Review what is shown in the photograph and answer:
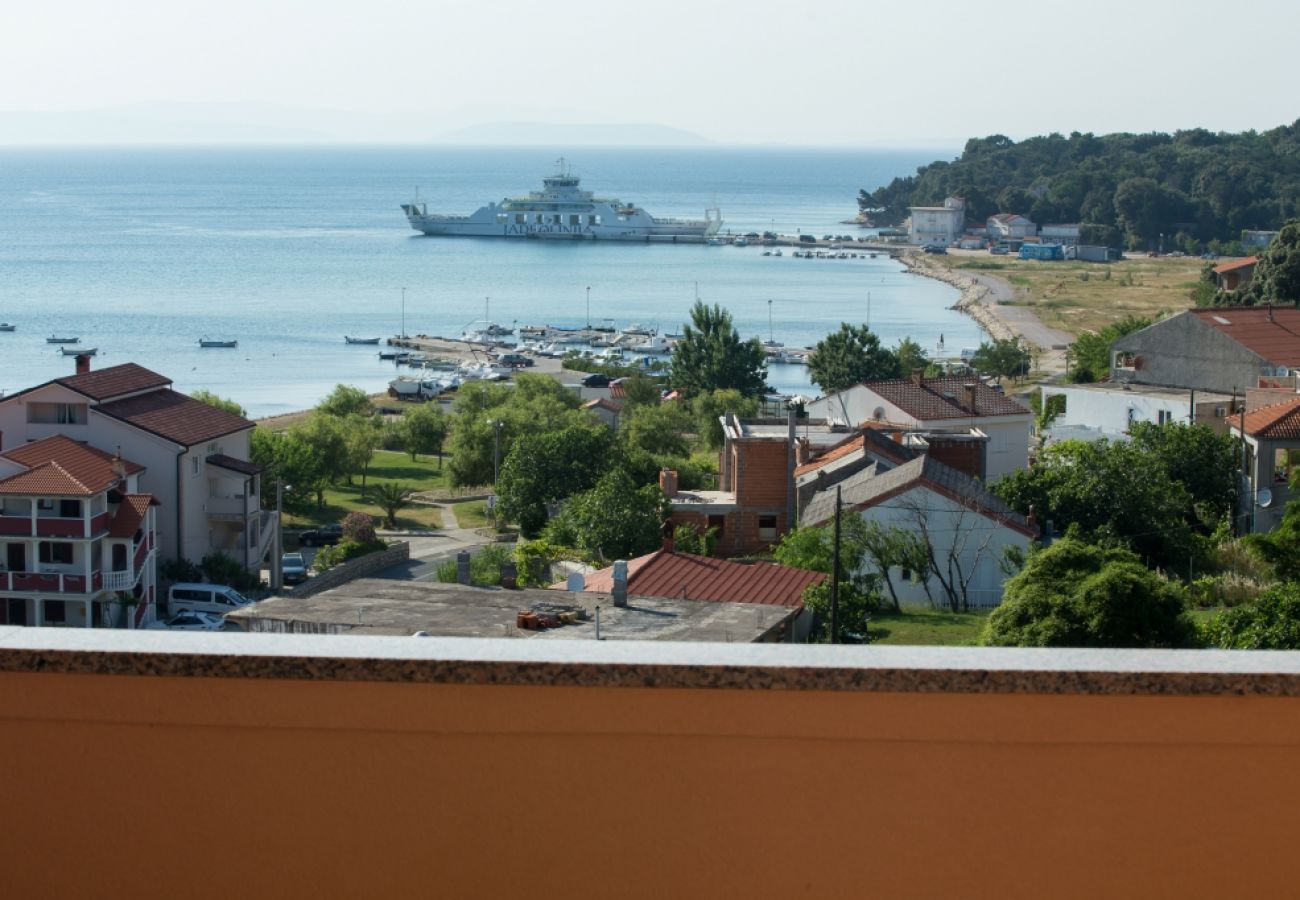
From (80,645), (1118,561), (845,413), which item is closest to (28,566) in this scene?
(1118,561)

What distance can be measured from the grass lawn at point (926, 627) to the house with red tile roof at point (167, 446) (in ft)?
21.3

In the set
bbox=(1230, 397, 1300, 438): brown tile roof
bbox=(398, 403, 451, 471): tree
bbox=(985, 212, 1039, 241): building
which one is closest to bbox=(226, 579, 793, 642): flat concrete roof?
bbox=(1230, 397, 1300, 438): brown tile roof

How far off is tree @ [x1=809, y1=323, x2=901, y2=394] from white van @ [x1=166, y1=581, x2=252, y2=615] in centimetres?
1819

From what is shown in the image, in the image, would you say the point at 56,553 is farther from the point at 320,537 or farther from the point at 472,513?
the point at 472,513

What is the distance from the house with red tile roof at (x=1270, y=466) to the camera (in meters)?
15.1

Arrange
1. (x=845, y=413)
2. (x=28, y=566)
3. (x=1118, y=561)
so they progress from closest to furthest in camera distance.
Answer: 1. (x=1118, y=561)
2. (x=28, y=566)
3. (x=845, y=413)

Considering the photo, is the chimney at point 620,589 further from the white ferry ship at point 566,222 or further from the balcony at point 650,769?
the white ferry ship at point 566,222

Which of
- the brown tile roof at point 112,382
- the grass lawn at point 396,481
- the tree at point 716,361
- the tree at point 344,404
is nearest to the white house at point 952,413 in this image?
the grass lawn at point 396,481

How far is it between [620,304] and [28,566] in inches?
1837

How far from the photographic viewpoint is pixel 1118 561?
31.4 ft

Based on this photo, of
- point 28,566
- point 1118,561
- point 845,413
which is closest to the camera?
point 1118,561

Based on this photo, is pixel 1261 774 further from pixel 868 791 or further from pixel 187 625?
pixel 187 625

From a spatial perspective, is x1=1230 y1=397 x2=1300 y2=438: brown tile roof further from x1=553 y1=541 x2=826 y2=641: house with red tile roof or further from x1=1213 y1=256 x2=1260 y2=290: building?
x1=1213 y1=256 x2=1260 y2=290: building

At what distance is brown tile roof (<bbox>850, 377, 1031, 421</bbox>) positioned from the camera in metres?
18.7
